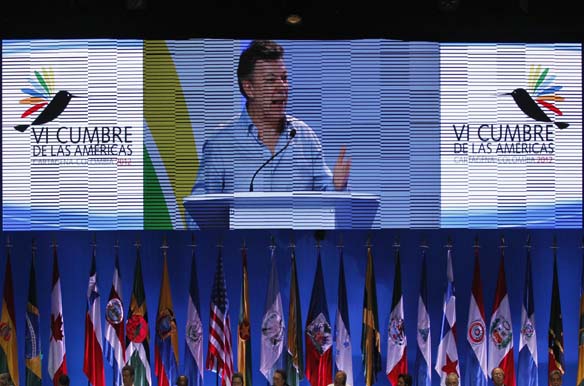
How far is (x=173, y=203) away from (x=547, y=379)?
15.8 ft

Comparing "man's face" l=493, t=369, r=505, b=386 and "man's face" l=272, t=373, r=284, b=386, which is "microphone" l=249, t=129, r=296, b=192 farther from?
"man's face" l=493, t=369, r=505, b=386

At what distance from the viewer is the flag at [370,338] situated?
42.7 ft

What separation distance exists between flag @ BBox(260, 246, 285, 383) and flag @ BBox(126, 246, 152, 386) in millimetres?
1290

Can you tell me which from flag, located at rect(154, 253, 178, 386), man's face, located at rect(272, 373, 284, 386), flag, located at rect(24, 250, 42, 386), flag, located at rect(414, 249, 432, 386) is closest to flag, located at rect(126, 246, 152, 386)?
flag, located at rect(154, 253, 178, 386)

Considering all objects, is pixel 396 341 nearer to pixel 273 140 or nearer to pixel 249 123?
pixel 273 140

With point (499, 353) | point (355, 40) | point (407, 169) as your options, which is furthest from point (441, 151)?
point (499, 353)

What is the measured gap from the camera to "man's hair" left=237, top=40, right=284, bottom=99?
12.8 meters

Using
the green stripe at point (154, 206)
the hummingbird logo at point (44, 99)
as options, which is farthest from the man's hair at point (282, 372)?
the hummingbird logo at point (44, 99)

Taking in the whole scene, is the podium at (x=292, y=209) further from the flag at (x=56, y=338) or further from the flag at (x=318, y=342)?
the flag at (x=56, y=338)

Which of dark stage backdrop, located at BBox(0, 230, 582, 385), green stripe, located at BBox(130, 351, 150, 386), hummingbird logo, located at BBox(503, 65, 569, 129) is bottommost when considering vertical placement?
green stripe, located at BBox(130, 351, 150, 386)

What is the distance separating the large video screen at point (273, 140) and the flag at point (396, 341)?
0.98 meters

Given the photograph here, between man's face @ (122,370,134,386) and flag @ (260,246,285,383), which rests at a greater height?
flag @ (260,246,285,383)

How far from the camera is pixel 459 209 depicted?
12742 mm

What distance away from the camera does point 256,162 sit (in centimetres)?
1276
